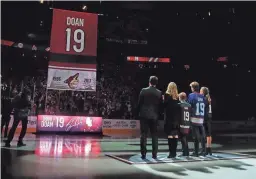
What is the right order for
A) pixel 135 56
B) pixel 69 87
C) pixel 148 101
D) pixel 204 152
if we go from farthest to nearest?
1. pixel 135 56
2. pixel 69 87
3. pixel 204 152
4. pixel 148 101

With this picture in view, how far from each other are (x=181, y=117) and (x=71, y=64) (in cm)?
508

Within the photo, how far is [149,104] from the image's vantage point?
661 centimetres

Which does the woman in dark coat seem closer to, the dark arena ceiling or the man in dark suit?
the man in dark suit

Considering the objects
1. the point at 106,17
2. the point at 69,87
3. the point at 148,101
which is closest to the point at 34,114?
the point at 69,87

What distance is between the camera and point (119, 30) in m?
21.3

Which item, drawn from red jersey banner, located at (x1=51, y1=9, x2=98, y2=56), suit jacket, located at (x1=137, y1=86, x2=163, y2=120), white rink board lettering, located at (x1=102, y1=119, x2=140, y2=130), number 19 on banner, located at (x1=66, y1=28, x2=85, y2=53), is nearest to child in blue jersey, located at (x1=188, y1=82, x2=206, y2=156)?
suit jacket, located at (x1=137, y1=86, x2=163, y2=120)

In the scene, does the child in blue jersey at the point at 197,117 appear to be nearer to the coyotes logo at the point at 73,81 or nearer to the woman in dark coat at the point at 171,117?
the woman in dark coat at the point at 171,117

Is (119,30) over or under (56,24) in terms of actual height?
over

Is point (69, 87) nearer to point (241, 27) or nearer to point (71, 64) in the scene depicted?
point (71, 64)

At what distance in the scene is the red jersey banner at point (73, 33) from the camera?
10258 mm

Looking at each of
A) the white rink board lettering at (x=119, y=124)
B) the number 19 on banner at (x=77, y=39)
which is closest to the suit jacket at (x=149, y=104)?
the number 19 on banner at (x=77, y=39)

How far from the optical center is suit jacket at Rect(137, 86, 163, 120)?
6.57 m

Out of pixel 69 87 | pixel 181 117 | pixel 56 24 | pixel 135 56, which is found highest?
pixel 135 56

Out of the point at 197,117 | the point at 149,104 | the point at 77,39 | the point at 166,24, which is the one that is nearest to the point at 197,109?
the point at 197,117
